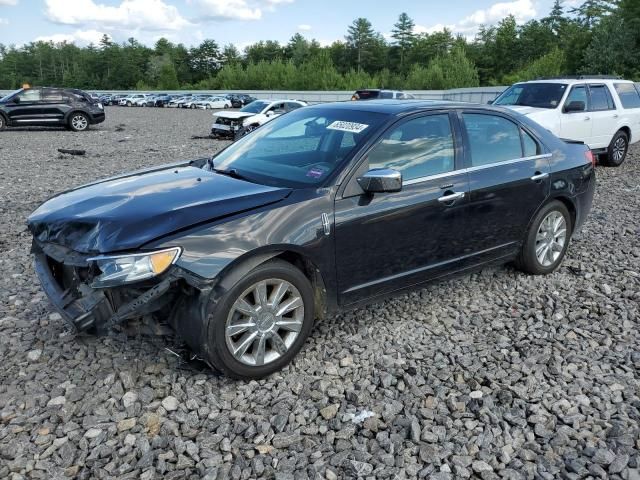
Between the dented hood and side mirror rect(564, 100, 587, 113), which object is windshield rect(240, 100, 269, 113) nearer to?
side mirror rect(564, 100, 587, 113)

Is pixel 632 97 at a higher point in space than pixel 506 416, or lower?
higher

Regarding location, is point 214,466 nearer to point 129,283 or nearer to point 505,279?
point 129,283

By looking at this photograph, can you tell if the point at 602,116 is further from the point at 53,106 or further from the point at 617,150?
the point at 53,106

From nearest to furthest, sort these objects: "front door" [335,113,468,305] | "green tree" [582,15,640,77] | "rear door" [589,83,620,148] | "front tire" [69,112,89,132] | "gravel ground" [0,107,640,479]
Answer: "gravel ground" [0,107,640,479]
"front door" [335,113,468,305]
"rear door" [589,83,620,148]
"front tire" [69,112,89,132]
"green tree" [582,15,640,77]

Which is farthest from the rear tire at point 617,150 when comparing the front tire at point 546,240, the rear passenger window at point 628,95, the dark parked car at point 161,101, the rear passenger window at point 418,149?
the dark parked car at point 161,101

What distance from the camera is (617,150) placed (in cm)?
1192

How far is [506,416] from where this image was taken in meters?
3.17

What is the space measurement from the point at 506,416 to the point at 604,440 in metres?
0.50

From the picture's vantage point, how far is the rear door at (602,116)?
11.3m

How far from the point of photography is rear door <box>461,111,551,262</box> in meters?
4.39

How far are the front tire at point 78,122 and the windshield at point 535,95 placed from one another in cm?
1556

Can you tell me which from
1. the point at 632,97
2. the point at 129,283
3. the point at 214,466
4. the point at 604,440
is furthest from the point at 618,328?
the point at 632,97

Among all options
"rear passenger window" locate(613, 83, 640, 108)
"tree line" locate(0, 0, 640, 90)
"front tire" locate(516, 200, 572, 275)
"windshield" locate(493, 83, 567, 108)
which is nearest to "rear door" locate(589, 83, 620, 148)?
"rear passenger window" locate(613, 83, 640, 108)

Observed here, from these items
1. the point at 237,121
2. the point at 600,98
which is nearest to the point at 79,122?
the point at 237,121
